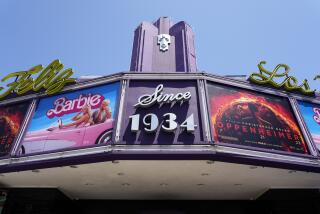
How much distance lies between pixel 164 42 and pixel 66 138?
1120 centimetres

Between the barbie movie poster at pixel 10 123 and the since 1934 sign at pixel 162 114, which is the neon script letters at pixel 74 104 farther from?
the barbie movie poster at pixel 10 123

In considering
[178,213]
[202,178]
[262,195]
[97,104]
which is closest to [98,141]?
[97,104]

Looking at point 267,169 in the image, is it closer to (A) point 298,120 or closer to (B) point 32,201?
(A) point 298,120

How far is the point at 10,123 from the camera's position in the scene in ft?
49.1

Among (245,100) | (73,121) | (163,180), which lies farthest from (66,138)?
(245,100)

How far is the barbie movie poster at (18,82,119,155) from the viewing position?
40.6 ft

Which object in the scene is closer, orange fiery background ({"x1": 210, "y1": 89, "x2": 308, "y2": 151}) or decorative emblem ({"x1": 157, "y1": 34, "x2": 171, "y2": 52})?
orange fiery background ({"x1": 210, "y1": 89, "x2": 308, "y2": 151})

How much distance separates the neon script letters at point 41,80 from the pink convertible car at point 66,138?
2.76m

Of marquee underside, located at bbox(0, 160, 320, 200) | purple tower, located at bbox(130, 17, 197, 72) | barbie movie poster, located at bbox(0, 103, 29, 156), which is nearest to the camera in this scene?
marquee underside, located at bbox(0, 160, 320, 200)

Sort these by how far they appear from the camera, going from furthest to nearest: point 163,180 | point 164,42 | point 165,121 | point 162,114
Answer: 1. point 164,42
2. point 163,180
3. point 162,114
4. point 165,121

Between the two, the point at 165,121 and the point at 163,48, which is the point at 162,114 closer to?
the point at 165,121

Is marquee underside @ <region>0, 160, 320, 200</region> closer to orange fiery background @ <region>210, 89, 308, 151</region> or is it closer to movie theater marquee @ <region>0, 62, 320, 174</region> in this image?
movie theater marquee @ <region>0, 62, 320, 174</region>

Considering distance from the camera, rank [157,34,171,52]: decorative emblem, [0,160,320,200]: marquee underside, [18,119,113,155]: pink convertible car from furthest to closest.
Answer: [157,34,171,52]: decorative emblem < [18,119,113,155]: pink convertible car < [0,160,320,200]: marquee underside

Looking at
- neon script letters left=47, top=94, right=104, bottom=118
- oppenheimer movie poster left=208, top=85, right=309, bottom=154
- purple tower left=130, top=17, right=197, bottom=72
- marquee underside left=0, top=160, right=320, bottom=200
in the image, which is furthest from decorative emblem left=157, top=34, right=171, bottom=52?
marquee underside left=0, top=160, right=320, bottom=200
